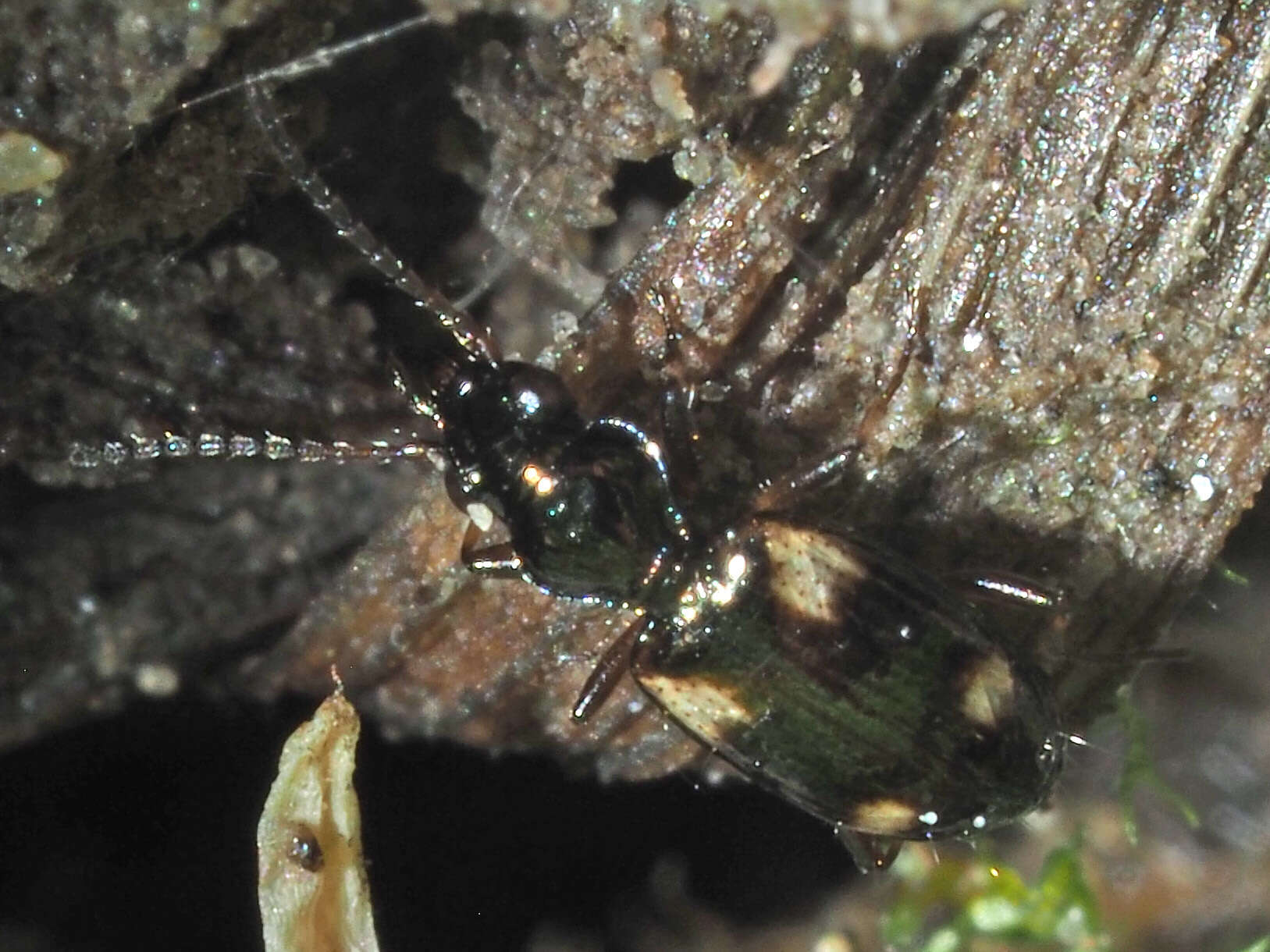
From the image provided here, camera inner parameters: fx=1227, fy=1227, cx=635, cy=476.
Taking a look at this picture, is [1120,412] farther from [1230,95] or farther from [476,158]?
[476,158]

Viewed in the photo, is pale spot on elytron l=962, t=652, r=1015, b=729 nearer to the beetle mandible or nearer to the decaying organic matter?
the beetle mandible

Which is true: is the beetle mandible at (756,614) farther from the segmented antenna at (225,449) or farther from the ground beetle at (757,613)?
the segmented antenna at (225,449)

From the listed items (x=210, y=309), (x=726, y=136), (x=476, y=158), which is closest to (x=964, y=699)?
(x=726, y=136)

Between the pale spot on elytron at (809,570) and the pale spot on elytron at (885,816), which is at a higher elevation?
the pale spot on elytron at (809,570)

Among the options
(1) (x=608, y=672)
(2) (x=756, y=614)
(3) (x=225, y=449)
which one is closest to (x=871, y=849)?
(2) (x=756, y=614)

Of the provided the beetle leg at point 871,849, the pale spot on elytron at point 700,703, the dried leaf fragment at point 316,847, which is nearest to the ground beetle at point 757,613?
the pale spot on elytron at point 700,703

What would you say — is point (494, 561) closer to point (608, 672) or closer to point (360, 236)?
point (608, 672)

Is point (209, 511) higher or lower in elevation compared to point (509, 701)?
higher
